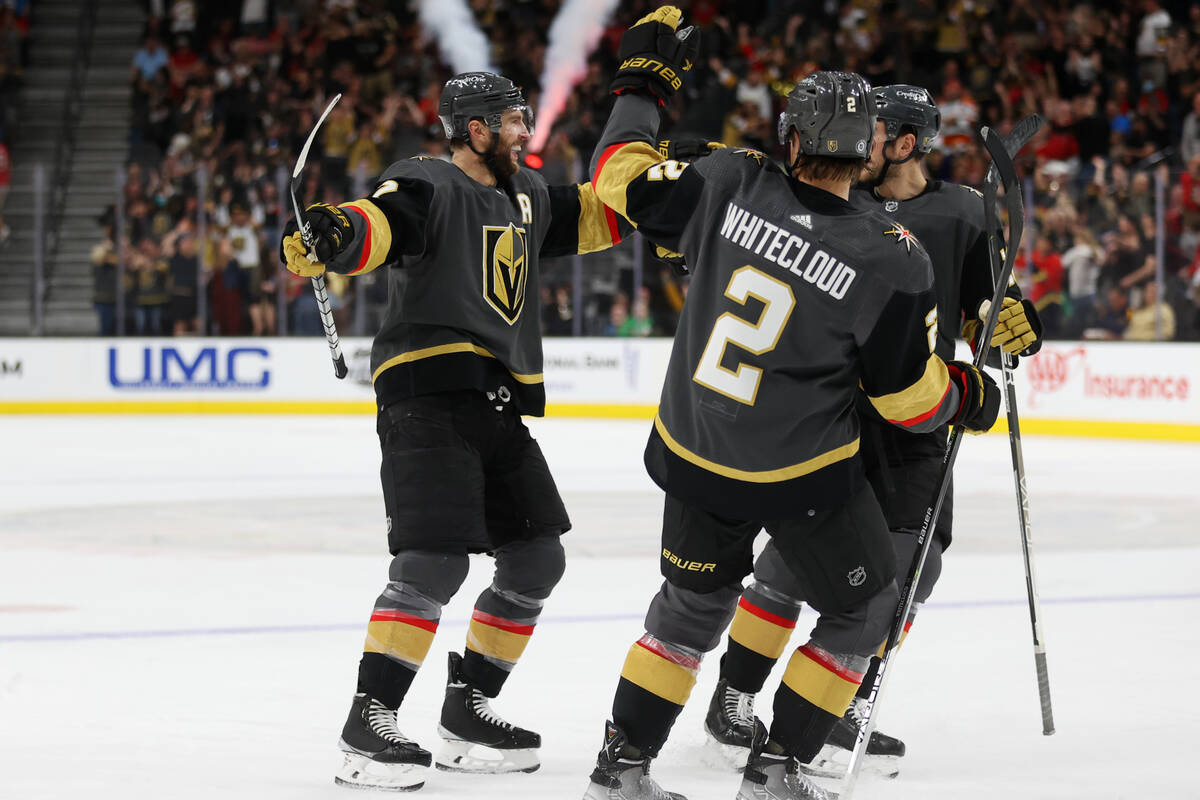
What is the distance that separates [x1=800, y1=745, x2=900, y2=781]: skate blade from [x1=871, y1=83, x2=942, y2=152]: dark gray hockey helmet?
1.31m

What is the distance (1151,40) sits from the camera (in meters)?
14.0

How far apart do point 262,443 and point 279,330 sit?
2744 millimetres

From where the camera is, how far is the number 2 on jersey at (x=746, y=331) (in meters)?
2.79

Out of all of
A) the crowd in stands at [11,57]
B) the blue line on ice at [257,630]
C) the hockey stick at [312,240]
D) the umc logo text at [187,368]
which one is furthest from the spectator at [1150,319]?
the crowd in stands at [11,57]

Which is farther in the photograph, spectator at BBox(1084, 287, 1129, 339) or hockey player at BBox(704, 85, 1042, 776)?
spectator at BBox(1084, 287, 1129, 339)

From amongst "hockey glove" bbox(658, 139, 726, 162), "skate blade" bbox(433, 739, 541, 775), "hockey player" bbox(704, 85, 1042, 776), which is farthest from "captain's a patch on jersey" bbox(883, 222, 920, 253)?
"skate blade" bbox(433, 739, 541, 775)

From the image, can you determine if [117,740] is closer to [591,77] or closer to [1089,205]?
[1089,205]

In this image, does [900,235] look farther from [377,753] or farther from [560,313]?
[560,313]

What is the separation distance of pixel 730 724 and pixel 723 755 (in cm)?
7

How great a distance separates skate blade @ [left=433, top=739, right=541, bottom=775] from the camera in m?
3.31

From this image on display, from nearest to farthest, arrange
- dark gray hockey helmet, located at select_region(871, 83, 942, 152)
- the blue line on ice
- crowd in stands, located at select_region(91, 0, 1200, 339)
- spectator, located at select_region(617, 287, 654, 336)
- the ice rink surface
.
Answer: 1. the ice rink surface
2. dark gray hockey helmet, located at select_region(871, 83, 942, 152)
3. the blue line on ice
4. crowd in stands, located at select_region(91, 0, 1200, 339)
5. spectator, located at select_region(617, 287, 654, 336)

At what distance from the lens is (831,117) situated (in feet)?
9.16

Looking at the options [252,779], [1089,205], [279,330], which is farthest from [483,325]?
[279,330]

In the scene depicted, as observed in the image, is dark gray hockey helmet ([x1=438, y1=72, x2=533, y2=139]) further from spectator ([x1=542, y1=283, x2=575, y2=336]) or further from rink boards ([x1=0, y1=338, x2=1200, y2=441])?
spectator ([x1=542, y1=283, x2=575, y2=336])
